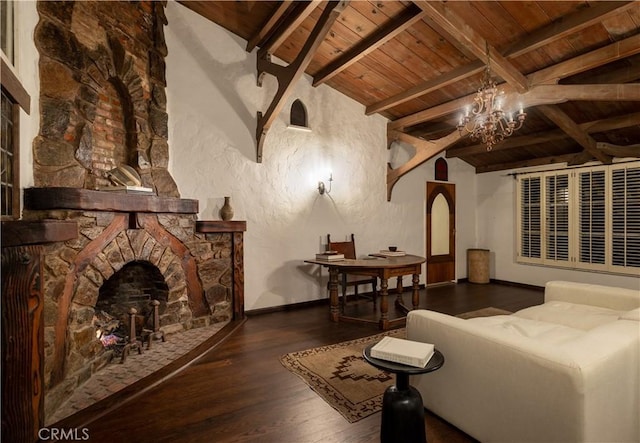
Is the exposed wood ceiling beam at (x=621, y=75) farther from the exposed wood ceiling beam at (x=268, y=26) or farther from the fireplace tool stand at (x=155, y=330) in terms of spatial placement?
the fireplace tool stand at (x=155, y=330)

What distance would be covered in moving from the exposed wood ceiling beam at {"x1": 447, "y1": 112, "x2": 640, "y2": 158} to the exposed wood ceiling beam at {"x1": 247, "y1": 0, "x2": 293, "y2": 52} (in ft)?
12.8

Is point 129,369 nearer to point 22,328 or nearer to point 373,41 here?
point 22,328

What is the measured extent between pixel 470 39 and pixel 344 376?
3.21 m

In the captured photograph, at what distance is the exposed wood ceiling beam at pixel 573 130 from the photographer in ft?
13.6

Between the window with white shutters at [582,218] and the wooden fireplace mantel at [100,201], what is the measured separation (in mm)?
5629

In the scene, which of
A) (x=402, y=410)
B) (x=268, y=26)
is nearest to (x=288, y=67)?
(x=268, y=26)

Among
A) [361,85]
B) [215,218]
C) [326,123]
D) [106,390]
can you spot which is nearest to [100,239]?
[106,390]

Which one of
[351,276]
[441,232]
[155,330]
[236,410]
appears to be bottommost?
[236,410]

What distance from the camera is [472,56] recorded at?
11.8ft

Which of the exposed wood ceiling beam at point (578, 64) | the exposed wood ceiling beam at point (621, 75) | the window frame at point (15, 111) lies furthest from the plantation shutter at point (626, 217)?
the window frame at point (15, 111)

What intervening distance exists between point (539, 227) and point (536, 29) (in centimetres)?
368

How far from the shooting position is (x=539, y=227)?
572 cm

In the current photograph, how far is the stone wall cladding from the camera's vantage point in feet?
7.77

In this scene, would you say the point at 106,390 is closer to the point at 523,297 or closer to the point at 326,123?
the point at 326,123
